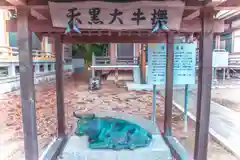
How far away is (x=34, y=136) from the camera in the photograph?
99.9 inches

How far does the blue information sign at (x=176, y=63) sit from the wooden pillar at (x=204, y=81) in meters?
1.59

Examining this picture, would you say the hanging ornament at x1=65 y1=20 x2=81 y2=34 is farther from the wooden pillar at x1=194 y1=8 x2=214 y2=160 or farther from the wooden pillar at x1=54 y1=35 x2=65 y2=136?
the wooden pillar at x1=194 y1=8 x2=214 y2=160

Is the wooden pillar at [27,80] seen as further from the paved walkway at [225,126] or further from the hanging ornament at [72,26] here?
the paved walkway at [225,126]

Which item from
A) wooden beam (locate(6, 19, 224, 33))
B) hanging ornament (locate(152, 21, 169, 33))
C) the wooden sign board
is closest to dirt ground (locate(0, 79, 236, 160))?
wooden beam (locate(6, 19, 224, 33))

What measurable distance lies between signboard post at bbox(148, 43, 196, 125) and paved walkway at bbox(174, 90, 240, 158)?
1.32 m

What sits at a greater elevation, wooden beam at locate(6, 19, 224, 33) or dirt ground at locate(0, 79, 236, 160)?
wooden beam at locate(6, 19, 224, 33)

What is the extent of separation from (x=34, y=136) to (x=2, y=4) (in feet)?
5.52

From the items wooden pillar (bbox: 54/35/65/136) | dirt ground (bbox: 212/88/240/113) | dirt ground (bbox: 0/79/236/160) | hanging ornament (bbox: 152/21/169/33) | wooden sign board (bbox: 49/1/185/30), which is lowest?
dirt ground (bbox: 0/79/236/160)

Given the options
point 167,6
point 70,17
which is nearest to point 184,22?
point 167,6

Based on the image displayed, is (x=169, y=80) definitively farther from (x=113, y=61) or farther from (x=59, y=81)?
(x=113, y=61)

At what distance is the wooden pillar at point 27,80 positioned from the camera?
239cm

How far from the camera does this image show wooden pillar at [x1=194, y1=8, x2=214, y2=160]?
2.47 m

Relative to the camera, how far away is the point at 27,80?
8.04 ft

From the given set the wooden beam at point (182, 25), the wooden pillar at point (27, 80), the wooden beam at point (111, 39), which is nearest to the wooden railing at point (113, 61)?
the wooden beam at point (111, 39)
